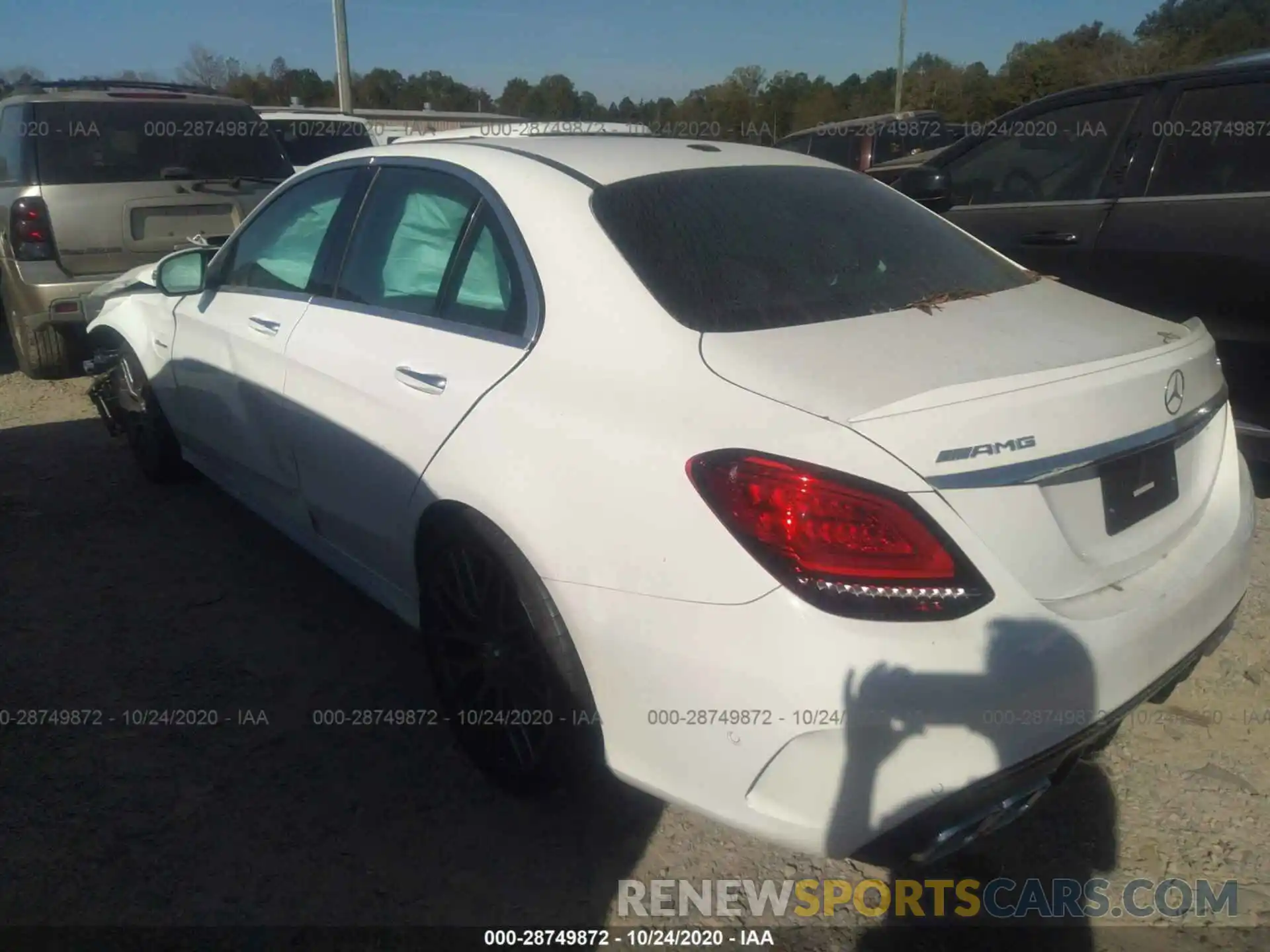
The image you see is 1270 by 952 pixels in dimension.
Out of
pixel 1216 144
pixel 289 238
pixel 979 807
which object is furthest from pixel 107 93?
pixel 979 807

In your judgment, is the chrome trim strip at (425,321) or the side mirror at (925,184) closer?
the chrome trim strip at (425,321)

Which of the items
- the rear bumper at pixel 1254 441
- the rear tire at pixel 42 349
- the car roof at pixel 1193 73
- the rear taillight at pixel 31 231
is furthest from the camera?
the rear tire at pixel 42 349

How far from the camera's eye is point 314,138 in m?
11.0

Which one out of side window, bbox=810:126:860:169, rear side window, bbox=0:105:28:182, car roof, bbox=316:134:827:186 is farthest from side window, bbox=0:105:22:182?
side window, bbox=810:126:860:169

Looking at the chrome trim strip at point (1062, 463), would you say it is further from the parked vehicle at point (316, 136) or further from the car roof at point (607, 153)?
the parked vehicle at point (316, 136)

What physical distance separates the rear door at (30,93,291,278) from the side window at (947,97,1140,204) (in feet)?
14.4

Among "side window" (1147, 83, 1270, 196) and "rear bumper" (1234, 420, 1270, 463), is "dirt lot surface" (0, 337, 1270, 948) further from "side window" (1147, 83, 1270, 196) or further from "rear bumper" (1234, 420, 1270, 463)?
"side window" (1147, 83, 1270, 196)

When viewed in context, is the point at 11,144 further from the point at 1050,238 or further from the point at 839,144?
the point at 839,144

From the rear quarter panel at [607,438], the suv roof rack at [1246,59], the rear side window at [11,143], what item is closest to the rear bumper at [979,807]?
the rear quarter panel at [607,438]

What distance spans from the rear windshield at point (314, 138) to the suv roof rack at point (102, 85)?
3358mm

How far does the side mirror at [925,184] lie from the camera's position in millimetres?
4754

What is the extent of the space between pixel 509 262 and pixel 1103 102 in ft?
11.2

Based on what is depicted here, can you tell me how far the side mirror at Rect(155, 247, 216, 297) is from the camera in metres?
3.99

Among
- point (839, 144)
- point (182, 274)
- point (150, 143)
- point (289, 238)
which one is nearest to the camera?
point (289, 238)
